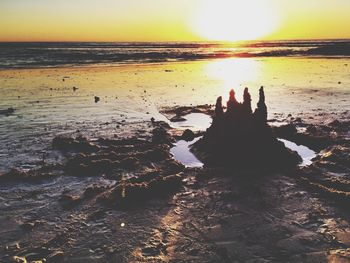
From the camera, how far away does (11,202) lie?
413 inches

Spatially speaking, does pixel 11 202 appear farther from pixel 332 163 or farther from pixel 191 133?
pixel 332 163

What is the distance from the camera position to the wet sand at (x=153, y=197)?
8.07 metres

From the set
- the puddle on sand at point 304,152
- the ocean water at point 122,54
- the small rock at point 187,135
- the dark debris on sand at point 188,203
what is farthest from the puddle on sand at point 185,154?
the ocean water at point 122,54

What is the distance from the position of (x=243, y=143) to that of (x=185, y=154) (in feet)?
8.16

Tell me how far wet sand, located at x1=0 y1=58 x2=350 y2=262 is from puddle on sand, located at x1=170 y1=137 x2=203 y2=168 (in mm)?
418

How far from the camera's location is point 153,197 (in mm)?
10797

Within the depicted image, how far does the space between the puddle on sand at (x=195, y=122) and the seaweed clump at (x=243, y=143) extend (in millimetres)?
4120

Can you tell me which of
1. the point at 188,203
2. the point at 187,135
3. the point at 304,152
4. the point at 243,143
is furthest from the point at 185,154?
the point at 304,152

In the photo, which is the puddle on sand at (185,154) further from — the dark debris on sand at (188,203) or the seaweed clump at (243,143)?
the dark debris on sand at (188,203)

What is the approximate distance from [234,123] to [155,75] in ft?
90.6

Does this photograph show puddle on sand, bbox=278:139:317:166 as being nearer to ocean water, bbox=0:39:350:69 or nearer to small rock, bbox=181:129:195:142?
small rock, bbox=181:129:195:142

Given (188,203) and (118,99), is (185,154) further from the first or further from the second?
(118,99)

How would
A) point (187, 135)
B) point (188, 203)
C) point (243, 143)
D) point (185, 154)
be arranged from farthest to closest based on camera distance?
point (187, 135) < point (185, 154) < point (243, 143) < point (188, 203)

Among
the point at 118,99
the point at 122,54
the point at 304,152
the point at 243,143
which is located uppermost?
the point at 243,143
